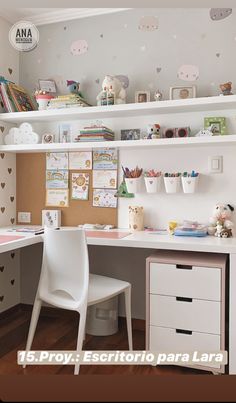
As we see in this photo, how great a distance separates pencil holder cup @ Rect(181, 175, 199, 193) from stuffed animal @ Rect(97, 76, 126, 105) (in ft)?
2.45

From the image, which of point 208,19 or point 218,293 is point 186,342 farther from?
point 208,19

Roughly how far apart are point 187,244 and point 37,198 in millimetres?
1508

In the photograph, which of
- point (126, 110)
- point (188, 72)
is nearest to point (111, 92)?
point (126, 110)

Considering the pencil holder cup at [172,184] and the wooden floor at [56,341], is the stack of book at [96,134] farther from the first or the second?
the wooden floor at [56,341]

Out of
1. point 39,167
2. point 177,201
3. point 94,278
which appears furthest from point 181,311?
point 39,167

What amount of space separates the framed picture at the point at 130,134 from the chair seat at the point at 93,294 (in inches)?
43.5

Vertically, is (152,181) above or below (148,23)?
below

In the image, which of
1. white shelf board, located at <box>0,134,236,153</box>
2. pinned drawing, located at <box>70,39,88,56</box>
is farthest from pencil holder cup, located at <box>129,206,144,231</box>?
pinned drawing, located at <box>70,39,88,56</box>

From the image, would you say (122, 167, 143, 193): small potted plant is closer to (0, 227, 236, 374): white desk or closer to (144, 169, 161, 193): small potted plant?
(144, 169, 161, 193): small potted plant

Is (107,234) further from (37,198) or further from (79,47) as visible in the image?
(79,47)

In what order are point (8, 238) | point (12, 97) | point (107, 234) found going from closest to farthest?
point (8, 238) → point (107, 234) → point (12, 97)

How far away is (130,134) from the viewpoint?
9.05ft

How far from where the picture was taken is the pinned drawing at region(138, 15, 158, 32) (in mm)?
2711

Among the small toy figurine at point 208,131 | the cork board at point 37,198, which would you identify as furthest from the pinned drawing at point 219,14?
the cork board at point 37,198
